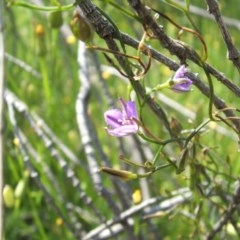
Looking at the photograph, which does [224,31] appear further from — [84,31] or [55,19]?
[55,19]

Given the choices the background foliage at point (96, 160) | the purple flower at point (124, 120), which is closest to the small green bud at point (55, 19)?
the background foliage at point (96, 160)

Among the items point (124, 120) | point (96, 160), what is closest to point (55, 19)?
point (96, 160)

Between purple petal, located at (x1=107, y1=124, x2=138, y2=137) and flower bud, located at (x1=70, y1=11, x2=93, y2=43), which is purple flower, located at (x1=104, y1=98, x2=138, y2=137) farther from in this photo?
flower bud, located at (x1=70, y1=11, x2=93, y2=43)

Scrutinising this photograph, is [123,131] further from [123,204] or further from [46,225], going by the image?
[46,225]

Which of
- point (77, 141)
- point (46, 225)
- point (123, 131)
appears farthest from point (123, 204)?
point (123, 131)

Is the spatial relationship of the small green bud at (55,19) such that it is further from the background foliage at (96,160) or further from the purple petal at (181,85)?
the purple petal at (181,85)

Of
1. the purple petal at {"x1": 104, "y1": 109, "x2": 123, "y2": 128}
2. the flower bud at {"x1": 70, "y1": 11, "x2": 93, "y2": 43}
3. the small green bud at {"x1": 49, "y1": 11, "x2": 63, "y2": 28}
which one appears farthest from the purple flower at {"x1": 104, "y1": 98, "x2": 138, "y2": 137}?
the small green bud at {"x1": 49, "y1": 11, "x2": 63, "y2": 28}
